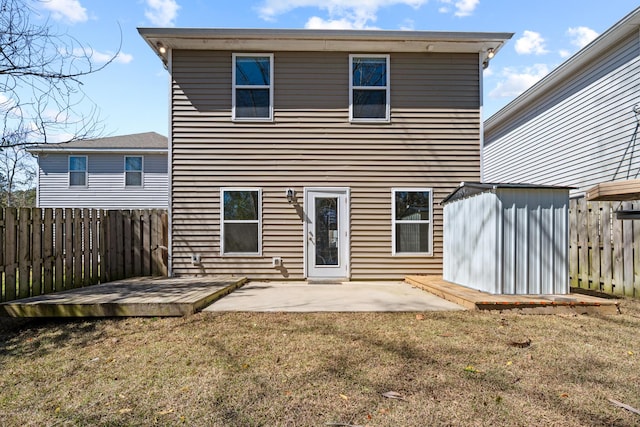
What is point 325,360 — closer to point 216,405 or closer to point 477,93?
point 216,405

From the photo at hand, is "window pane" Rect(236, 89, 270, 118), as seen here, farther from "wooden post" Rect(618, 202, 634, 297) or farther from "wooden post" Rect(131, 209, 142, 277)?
"wooden post" Rect(618, 202, 634, 297)

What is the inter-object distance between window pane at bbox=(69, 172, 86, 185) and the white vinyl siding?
0.21m

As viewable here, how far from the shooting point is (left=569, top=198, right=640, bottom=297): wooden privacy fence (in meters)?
5.52

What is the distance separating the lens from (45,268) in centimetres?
499

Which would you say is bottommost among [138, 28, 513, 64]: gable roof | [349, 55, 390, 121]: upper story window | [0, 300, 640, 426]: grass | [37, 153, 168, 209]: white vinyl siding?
[0, 300, 640, 426]: grass

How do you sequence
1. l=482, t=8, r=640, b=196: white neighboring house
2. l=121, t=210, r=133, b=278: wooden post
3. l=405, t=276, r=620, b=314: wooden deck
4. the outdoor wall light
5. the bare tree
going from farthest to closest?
the outdoor wall light → l=121, t=210, r=133, b=278: wooden post → l=482, t=8, r=640, b=196: white neighboring house → the bare tree → l=405, t=276, r=620, b=314: wooden deck

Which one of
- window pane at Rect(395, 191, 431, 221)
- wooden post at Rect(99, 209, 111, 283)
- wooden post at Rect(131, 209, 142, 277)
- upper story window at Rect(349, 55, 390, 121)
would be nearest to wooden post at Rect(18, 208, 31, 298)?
wooden post at Rect(99, 209, 111, 283)

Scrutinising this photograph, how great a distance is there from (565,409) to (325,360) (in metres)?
1.66

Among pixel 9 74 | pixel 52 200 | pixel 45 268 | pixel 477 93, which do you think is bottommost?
pixel 45 268

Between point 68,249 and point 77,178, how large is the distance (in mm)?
11073

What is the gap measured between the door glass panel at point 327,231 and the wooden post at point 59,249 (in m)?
4.40

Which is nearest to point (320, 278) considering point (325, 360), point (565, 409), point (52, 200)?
point (325, 360)

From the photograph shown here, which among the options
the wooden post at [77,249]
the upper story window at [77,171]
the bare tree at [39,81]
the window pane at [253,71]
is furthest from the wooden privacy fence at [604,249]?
the upper story window at [77,171]

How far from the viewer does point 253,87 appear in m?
7.23
